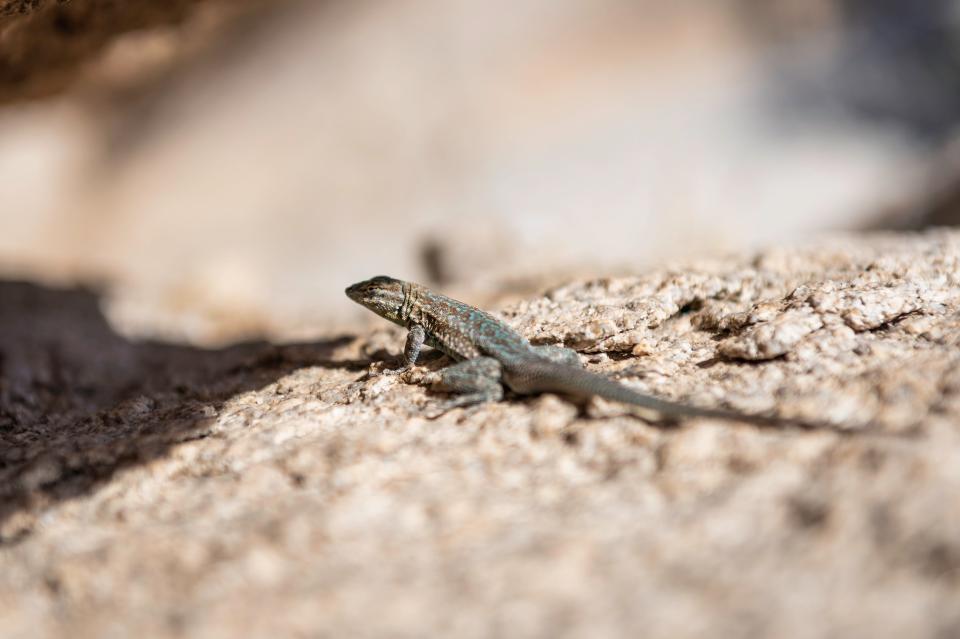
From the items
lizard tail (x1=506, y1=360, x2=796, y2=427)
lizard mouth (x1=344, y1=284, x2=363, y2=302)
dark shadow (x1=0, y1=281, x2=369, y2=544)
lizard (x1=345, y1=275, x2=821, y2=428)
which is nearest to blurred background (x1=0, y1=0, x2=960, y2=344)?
dark shadow (x1=0, y1=281, x2=369, y2=544)

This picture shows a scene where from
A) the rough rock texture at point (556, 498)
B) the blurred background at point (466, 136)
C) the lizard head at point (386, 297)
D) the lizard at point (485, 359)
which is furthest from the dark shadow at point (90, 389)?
the blurred background at point (466, 136)

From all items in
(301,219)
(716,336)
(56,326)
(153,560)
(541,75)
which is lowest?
(153,560)

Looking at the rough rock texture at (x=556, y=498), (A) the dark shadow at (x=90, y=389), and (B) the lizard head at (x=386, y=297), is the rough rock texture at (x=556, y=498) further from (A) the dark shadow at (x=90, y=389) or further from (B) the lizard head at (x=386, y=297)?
(B) the lizard head at (x=386, y=297)

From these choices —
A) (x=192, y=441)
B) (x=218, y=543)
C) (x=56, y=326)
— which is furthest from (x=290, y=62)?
(x=218, y=543)

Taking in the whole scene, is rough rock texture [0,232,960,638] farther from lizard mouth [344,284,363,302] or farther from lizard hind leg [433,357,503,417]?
lizard mouth [344,284,363,302]

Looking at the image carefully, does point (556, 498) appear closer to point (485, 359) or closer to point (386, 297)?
point (485, 359)

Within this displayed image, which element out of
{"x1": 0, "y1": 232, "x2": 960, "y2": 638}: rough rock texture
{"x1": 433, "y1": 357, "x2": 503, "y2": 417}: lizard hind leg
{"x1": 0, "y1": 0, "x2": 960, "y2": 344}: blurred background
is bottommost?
{"x1": 0, "y1": 232, "x2": 960, "y2": 638}: rough rock texture

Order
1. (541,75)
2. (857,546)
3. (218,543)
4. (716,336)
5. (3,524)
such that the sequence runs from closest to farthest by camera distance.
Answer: (857,546)
(218,543)
(3,524)
(716,336)
(541,75)

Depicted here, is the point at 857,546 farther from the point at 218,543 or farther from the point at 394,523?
the point at 218,543
